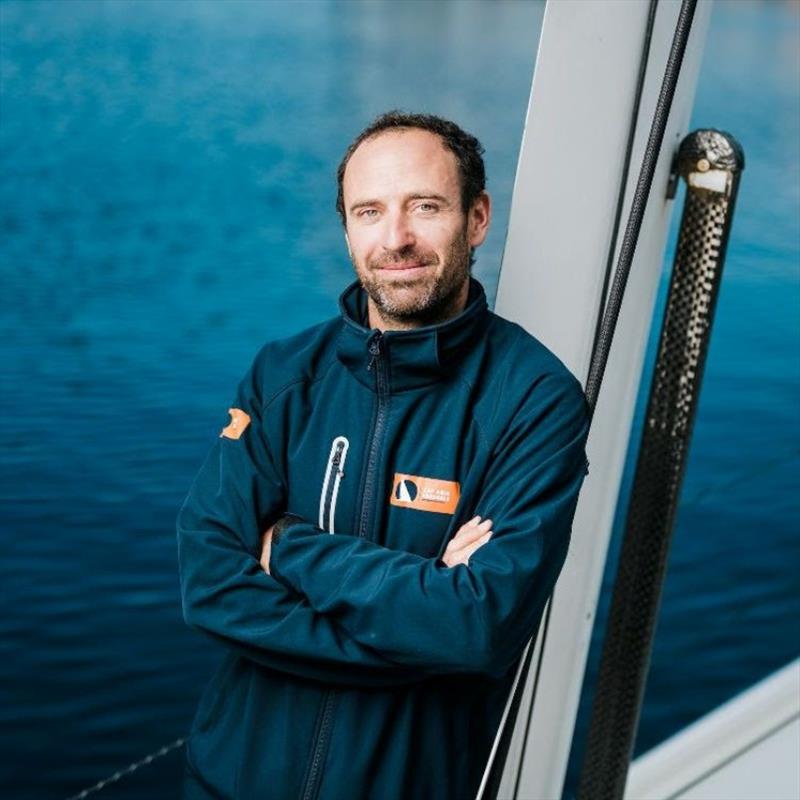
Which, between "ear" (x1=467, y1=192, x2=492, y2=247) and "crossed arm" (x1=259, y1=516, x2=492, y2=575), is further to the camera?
"ear" (x1=467, y1=192, x2=492, y2=247)

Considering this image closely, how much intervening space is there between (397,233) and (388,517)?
34cm

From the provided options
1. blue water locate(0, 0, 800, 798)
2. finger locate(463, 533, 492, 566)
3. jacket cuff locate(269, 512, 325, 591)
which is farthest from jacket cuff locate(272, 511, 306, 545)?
blue water locate(0, 0, 800, 798)

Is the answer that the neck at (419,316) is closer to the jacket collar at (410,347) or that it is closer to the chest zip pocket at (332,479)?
the jacket collar at (410,347)

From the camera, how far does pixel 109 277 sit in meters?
2.94

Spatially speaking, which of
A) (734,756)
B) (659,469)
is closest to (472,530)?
(659,469)

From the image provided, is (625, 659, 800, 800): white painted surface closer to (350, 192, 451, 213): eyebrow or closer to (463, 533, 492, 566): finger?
(463, 533, 492, 566): finger

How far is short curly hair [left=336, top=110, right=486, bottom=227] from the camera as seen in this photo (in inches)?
57.2

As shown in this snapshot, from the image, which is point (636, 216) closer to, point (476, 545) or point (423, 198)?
point (423, 198)

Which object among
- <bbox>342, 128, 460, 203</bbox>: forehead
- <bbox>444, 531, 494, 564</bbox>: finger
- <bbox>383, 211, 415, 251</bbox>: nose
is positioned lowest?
<bbox>444, 531, 494, 564</bbox>: finger

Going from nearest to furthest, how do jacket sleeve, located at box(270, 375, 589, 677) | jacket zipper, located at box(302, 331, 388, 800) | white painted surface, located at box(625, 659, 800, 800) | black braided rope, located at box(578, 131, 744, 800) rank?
jacket sleeve, located at box(270, 375, 589, 677)
jacket zipper, located at box(302, 331, 388, 800)
black braided rope, located at box(578, 131, 744, 800)
white painted surface, located at box(625, 659, 800, 800)

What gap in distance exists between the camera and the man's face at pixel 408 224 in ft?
4.66

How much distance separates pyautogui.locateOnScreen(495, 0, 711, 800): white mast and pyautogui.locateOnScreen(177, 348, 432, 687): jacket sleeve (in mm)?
475

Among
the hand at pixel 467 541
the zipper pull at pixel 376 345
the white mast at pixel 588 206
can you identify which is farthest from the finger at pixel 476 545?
the white mast at pixel 588 206

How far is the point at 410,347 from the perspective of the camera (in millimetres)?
1427
